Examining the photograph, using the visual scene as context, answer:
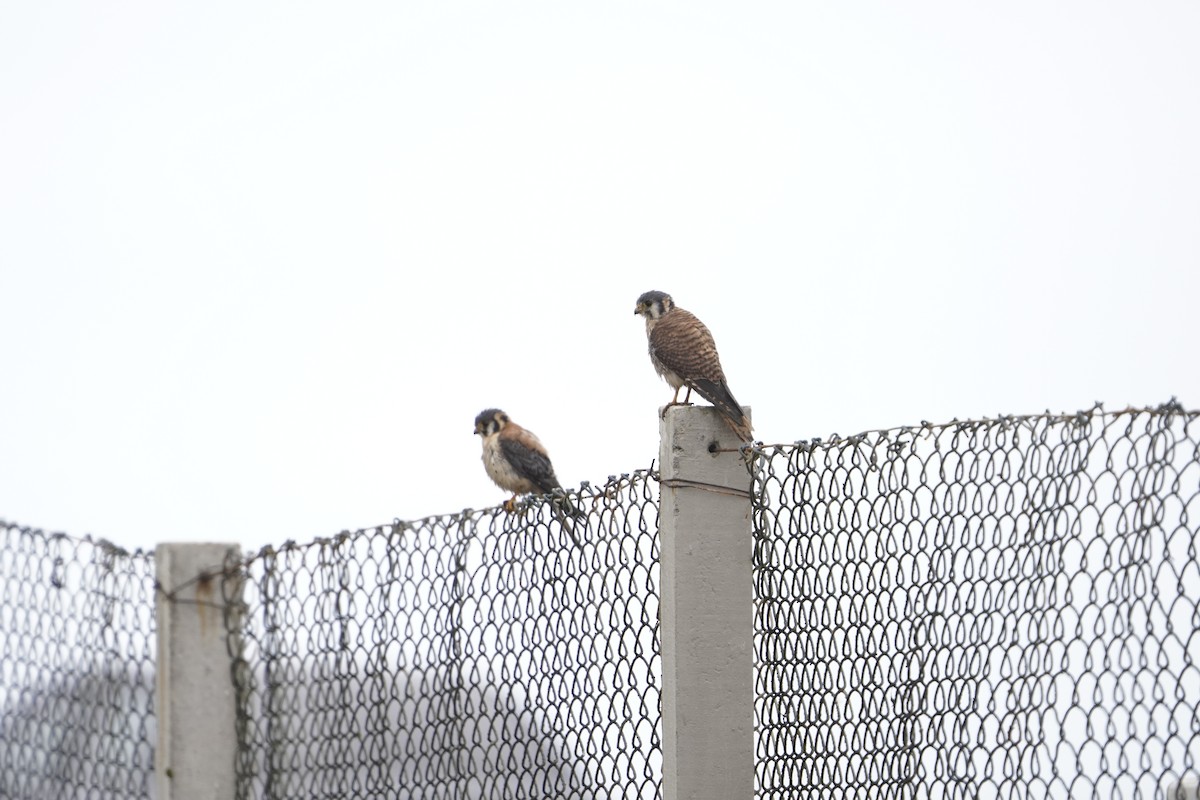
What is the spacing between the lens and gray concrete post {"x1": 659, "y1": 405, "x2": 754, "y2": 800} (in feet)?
9.57

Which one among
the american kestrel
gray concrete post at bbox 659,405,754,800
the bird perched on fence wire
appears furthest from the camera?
the bird perched on fence wire

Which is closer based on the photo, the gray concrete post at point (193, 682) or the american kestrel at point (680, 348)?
the gray concrete post at point (193, 682)

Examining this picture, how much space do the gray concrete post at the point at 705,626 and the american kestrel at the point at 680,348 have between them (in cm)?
122

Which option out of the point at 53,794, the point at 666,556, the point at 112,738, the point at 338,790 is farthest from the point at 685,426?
the point at 53,794

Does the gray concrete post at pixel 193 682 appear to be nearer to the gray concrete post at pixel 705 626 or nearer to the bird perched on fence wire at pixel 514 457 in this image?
the gray concrete post at pixel 705 626

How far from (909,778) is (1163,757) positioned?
493 mm

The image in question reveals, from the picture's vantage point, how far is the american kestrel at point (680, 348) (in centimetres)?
494

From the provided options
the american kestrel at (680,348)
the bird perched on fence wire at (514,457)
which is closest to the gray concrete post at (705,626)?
the american kestrel at (680,348)

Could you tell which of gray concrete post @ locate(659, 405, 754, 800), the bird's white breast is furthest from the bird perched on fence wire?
gray concrete post @ locate(659, 405, 754, 800)

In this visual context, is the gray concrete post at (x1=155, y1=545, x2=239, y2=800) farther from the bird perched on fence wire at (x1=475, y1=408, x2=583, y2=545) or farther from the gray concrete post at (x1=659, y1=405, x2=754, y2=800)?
the bird perched on fence wire at (x1=475, y1=408, x2=583, y2=545)

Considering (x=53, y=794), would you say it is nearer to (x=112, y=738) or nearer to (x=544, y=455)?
(x=112, y=738)

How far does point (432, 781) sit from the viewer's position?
3.46 meters

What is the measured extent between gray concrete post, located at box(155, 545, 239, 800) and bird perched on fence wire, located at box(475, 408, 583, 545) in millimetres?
3118

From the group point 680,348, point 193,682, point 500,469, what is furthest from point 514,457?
point 193,682
